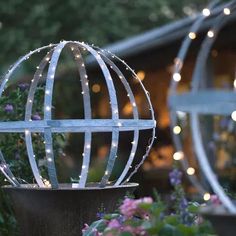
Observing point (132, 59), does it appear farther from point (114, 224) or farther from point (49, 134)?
point (114, 224)

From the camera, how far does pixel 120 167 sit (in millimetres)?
10078

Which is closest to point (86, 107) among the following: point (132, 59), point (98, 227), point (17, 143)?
point (17, 143)

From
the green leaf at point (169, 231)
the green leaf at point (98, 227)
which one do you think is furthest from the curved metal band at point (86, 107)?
the green leaf at point (169, 231)

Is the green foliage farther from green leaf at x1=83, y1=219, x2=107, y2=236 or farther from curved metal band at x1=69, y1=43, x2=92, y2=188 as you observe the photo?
green leaf at x1=83, y1=219, x2=107, y2=236

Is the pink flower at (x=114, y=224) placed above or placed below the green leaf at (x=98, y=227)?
above

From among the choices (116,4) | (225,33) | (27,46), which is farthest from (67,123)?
(116,4)

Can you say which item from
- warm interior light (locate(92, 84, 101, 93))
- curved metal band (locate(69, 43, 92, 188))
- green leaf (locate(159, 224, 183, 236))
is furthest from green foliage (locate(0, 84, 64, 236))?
warm interior light (locate(92, 84, 101, 93))

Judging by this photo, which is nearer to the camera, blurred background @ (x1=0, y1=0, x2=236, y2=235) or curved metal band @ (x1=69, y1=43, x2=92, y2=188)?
curved metal band @ (x1=69, y1=43, x2=92, y2=188)

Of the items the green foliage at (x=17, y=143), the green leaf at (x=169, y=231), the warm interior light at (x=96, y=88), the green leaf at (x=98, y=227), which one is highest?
the warm interior light at (x=96, y=88)

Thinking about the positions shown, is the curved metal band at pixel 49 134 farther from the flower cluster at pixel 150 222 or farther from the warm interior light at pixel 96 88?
the warm interior light at pixel 96 88

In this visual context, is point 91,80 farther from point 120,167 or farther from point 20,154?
point 20,154

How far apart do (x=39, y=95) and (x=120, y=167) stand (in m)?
4.55

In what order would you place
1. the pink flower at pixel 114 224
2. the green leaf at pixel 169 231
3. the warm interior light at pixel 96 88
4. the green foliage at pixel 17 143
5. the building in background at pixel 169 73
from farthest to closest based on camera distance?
A: the warm interior light at pixel 96 88 < the building in background at pixel 169 73 < the green foliage at pixel 17 143 < the pink flower at pixel 114 224 < the green leaf at pixel 169 231

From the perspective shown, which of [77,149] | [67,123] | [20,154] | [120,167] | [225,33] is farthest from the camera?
[77,149]
